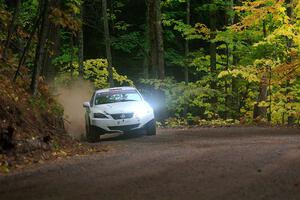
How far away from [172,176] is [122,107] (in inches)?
330

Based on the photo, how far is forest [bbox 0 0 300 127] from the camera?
15307 millimetres

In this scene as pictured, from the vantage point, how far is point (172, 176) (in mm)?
8523

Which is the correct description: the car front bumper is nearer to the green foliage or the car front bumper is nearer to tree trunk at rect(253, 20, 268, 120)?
tree trunk at rect(253, 20, 268, 120)

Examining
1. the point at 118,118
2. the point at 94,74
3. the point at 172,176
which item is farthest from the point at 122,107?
the point at 94,74

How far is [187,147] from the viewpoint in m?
12.9

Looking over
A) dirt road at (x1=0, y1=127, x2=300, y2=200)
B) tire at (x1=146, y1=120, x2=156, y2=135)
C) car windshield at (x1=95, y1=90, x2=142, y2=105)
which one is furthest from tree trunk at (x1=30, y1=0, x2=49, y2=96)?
tire at (x1=146, y1=120, x2=156, y2=135)

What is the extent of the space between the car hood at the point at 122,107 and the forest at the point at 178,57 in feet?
4.71

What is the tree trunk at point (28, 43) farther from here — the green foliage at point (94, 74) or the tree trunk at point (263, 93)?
the green foliage at point (94, 74)

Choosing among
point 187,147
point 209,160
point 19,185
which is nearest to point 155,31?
point 187,147

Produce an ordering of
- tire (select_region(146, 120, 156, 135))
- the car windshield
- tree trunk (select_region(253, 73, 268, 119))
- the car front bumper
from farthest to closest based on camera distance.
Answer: tree trunk (select_region(253, 73, 268, 119)) < the car windshield < tire (select_region(146, 120, 156, 135)) < the car front bumper

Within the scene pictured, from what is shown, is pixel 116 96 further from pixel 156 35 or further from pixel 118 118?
pixel 156 35

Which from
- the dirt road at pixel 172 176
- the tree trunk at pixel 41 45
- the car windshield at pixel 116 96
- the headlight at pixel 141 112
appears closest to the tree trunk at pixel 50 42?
the tree trunk at pixel 41 45

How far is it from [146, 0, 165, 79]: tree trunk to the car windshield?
7310 millimetres

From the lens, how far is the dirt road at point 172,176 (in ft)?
23.7
